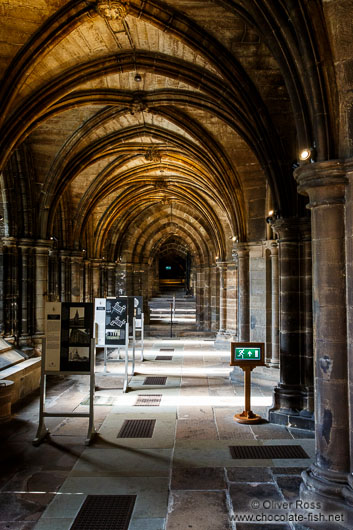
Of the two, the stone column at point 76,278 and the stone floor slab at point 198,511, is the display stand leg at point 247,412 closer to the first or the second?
the stone floor slab at point 198,511

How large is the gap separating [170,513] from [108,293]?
59.9 feet

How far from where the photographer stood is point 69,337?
18.5ft

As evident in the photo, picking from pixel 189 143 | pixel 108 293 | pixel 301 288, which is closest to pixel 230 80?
pixel 301 288

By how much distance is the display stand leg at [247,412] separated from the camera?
6238 millimetres

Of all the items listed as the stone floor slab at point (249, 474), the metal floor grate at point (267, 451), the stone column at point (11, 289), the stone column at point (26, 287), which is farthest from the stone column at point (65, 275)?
the stone floor slab at point (249, 474)

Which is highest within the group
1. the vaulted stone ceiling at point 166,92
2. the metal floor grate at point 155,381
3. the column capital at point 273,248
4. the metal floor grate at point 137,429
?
the vaulted stone ceiling at point 166,92

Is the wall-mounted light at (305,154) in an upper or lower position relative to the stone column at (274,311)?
upper

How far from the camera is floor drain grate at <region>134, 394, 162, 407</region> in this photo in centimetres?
726

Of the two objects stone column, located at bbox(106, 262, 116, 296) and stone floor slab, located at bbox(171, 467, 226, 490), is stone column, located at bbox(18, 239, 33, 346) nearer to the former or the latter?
stone floor slab, located at bbox(171, 467, 226, 490)

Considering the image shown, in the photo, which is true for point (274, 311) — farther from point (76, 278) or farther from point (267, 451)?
point (76, 278)

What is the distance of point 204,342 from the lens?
16031 millimetres

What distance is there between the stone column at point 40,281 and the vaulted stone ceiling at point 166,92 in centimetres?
37

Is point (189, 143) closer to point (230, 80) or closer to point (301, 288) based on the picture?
point (230, 80)

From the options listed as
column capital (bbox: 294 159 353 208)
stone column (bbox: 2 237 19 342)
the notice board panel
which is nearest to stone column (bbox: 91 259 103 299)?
stone column (bbox: 2 237 19 342)
